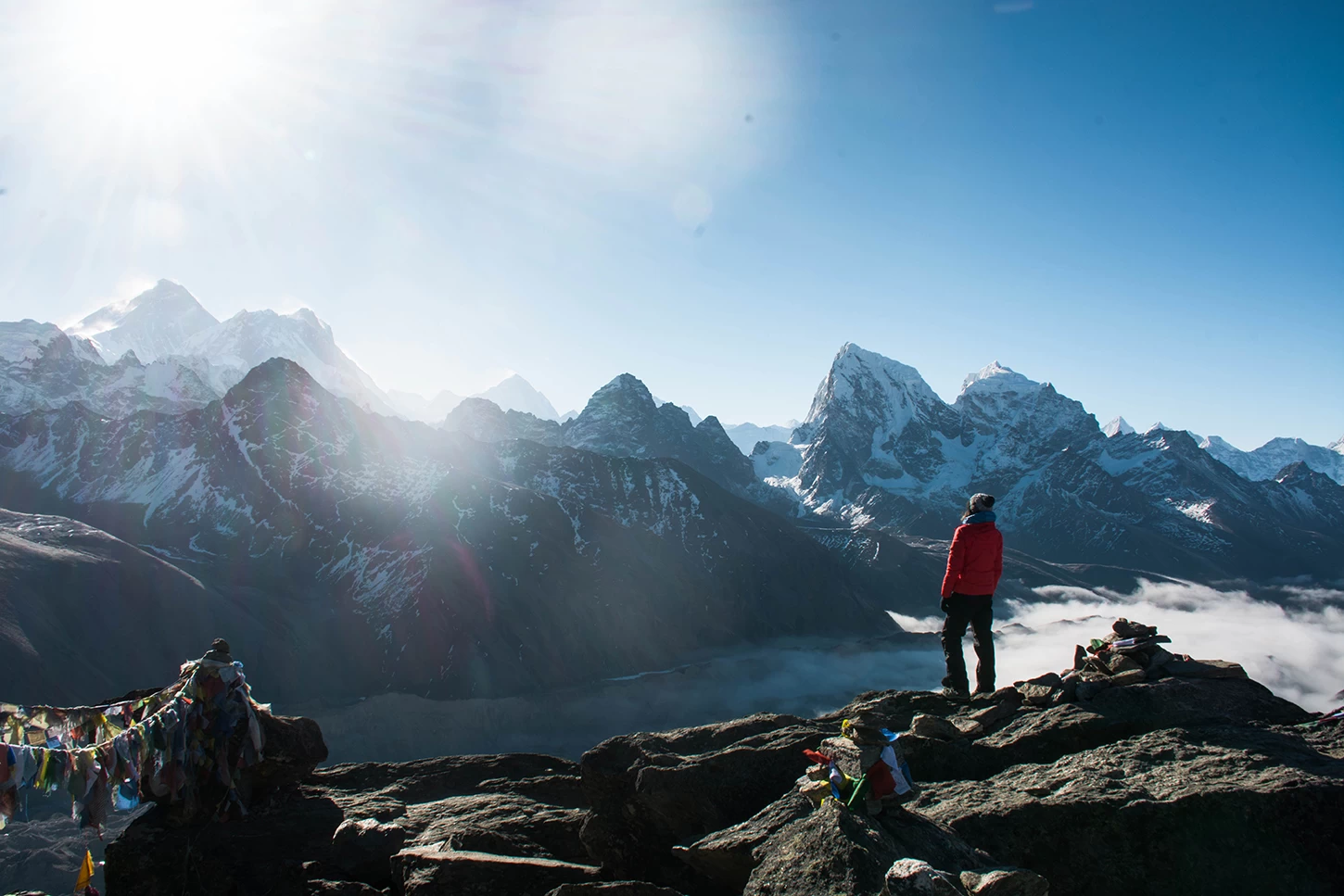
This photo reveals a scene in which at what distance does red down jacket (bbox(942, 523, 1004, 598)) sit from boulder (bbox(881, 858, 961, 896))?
9723 mm

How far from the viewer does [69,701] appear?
334 ft

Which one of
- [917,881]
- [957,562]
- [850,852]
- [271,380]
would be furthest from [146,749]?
[271,380]

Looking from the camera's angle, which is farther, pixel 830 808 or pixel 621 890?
pixel 621 890

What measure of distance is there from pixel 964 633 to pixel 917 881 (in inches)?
413

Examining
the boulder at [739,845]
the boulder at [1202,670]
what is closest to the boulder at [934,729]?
the boulder at [739,845]

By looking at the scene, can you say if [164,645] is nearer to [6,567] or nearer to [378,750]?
[6,567]

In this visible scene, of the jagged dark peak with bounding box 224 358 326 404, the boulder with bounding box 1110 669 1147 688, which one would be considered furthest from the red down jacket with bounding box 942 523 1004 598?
the jagged dark peak with bounding box 224 358 326 404

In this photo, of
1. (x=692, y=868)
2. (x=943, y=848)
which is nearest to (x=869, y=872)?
(x=943, y=848)

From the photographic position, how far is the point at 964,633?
15.7 meters

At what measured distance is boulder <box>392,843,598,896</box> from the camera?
31.9ft

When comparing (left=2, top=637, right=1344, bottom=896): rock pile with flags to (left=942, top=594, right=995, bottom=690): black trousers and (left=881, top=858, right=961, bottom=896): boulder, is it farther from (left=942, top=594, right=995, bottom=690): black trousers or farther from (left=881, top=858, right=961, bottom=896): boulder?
(left=942, top=594, right=995, bottom=690): black trousers

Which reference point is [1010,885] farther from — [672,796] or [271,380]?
[271,380]

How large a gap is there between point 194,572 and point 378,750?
59.1 meters

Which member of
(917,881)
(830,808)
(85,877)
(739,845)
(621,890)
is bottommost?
(85,877)
